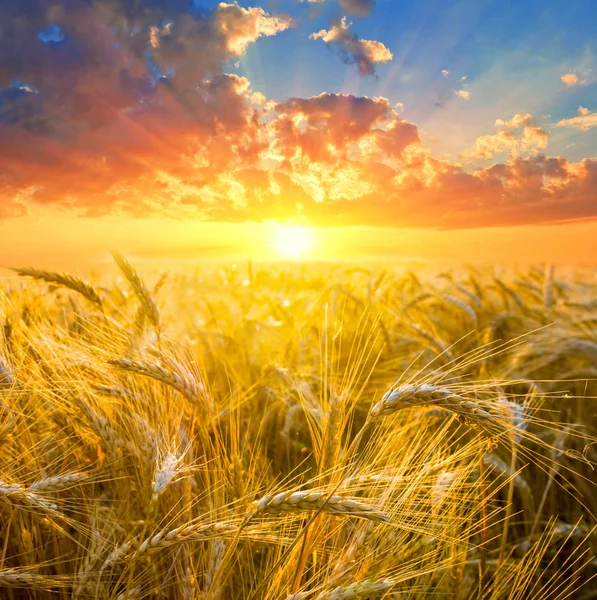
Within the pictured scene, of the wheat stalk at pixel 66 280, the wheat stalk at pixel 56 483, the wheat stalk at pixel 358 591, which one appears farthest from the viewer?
the wheat stalk at pixel 66 280

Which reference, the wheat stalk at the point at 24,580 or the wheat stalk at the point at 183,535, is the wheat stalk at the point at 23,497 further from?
the wheat stalk at the point at 183,535

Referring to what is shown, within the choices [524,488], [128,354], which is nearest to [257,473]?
[128,354]

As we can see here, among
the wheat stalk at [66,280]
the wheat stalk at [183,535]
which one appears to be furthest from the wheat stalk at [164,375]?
the wheat stalk at [66,280]

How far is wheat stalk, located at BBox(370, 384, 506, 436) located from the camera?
1186 mm

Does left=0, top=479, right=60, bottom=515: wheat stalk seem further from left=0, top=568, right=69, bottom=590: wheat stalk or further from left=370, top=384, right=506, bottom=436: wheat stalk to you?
left=370, top=384, right=506, bottom=436: wheat stalk

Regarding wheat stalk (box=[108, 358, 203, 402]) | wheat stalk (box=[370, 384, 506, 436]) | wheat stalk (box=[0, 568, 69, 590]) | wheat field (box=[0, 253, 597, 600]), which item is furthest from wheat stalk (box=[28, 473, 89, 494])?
wheat stalk (box=[370, 384, 506, 436])

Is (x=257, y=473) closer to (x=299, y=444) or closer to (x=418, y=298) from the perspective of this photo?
(x=299, y=444)

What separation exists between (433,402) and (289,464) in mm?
1277

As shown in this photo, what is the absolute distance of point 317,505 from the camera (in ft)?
3.60

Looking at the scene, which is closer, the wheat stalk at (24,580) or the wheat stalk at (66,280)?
the wheat stalk at (24,580)

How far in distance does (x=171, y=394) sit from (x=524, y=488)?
1.46 metres

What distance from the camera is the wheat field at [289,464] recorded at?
1.25 meters

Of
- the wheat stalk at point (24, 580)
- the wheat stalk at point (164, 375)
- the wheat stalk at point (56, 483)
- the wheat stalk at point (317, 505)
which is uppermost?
the wheat stalk at point (164, 375)

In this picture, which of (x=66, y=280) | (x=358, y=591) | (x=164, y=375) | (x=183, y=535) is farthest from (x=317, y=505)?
(x=66, y=280)
